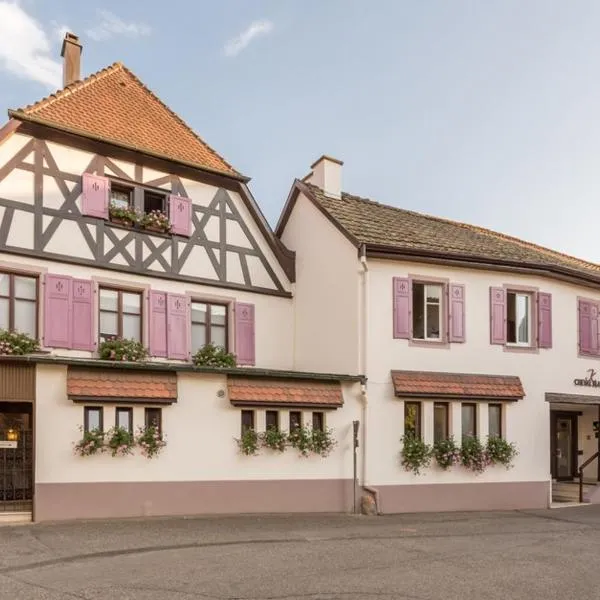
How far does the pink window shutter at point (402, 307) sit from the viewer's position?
16.1m

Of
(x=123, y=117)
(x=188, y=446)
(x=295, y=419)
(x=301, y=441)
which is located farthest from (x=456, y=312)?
(x=123, y=117)

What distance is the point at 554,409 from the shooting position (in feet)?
67.1

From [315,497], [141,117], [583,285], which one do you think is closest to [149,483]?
[315,497]

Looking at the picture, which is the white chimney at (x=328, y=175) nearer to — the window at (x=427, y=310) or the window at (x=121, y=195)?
the window at (x=427, y=310)

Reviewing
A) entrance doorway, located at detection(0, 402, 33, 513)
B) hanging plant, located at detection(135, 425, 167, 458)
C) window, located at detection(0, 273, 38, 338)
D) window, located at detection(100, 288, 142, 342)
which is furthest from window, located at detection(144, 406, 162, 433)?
window, located at detection(0, 273, 38, 338)

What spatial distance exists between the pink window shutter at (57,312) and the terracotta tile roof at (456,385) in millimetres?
7422

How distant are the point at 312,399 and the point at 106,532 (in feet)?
17.1

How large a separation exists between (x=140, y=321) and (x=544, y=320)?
33.7ft

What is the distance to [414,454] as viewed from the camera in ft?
50.9

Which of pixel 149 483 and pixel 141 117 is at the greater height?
pixel 141 117

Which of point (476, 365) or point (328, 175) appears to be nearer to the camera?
point (476, 365)

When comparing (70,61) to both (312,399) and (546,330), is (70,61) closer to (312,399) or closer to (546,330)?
(312,399)

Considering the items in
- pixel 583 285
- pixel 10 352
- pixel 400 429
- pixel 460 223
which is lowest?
pixel 400 429

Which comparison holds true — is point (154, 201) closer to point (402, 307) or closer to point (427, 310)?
point (402, 307)
